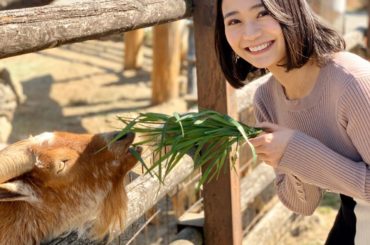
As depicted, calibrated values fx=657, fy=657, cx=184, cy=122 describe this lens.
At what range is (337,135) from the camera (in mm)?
2420

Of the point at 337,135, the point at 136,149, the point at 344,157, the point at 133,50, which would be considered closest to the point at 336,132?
the point at 337,135

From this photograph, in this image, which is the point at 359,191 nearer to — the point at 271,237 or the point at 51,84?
the point at 271,237

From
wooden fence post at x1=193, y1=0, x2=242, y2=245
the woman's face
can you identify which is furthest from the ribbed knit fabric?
wooden fence post at x1=193, y1=0, x2=242, y2=245

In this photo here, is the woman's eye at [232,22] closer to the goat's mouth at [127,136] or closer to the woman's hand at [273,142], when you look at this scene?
the woman's hand at [273,142]

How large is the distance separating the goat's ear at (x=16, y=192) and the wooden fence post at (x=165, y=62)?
643 centimetres

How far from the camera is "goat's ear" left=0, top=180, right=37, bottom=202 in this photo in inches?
90.9

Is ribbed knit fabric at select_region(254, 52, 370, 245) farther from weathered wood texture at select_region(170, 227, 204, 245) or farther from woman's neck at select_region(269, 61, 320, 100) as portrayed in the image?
weathered wood texture at select_region(170, 227, 204, 245)

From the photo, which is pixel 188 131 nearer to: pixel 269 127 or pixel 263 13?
pixel 269 127

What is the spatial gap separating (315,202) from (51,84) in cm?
815

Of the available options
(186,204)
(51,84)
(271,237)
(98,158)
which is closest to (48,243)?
(98,158)

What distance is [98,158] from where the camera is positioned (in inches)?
103

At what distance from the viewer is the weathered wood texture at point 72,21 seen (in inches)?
79.4

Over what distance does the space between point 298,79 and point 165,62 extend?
650 cm

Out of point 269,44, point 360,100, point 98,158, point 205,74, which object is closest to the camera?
point 360,100
